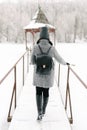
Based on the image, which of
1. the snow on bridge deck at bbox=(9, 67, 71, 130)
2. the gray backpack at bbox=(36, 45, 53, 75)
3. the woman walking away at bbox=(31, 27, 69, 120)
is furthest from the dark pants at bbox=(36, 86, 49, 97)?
the snow on bridge deck at bbox=(9, 67, 71, 130)

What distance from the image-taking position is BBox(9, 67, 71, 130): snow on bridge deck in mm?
4977

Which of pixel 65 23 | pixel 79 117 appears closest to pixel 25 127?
pixel 79 117

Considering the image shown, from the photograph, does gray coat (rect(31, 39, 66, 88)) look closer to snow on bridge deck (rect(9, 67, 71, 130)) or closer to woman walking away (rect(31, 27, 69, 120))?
woman walking away (rect(31, 27, 69, 120))

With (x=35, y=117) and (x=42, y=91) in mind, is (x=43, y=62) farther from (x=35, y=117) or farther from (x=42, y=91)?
(x=35, y=117)

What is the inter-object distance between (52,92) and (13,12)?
83969 millimetres

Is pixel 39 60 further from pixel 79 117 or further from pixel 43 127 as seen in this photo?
pixel 79 117

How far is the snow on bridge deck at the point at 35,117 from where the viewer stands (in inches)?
196

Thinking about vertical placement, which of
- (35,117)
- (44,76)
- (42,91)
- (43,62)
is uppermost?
(43,62)

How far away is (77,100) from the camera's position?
8570 millimetres

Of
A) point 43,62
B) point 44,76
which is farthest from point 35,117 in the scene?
point 43,62

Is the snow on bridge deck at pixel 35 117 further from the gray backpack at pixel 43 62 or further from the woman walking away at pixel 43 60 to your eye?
the gray backpack at pixel 43 62

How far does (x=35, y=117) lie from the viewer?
17.9 feet

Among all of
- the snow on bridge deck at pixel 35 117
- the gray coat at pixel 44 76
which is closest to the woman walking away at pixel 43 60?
the gray coat at pixel 44 76

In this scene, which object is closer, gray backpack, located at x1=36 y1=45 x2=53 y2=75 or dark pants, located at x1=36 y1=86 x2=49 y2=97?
gray backpack, located at x1=36 y1=45 x2=53 y2=75
